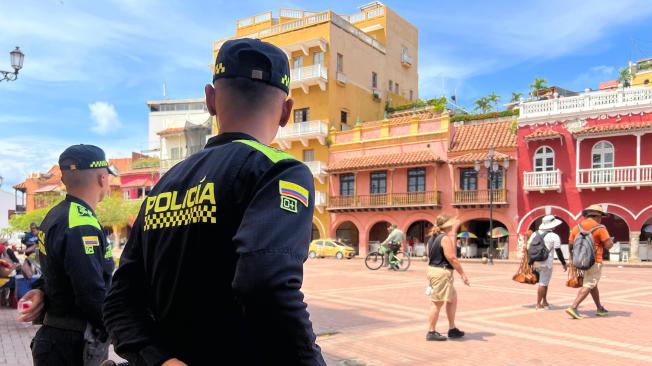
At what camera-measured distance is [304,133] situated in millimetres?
37375

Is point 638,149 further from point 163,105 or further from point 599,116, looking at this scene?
point 163,105

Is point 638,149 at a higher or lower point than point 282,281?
higher

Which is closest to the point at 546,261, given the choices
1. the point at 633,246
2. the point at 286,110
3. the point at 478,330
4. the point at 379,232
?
the point at 478,330

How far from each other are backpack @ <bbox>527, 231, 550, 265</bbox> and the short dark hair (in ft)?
30.5

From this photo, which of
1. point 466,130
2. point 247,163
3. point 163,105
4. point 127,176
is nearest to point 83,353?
point 247,163

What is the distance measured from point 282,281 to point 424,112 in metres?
36.3

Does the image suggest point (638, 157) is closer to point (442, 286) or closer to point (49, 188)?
point (442, 286)

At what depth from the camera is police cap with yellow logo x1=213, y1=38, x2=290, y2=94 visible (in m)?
1.55

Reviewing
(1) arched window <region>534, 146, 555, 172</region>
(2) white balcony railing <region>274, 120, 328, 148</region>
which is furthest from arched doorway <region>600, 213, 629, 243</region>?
(2) white balcony railing <region>274, 120, 328, 148</region>

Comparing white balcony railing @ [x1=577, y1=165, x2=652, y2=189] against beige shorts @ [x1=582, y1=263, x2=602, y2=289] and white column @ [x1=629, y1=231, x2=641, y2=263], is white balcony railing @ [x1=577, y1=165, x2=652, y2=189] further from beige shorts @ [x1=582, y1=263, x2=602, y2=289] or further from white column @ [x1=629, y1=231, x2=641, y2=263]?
beige shorts @ [x1=582, y1=263, x2=602, y2=289]

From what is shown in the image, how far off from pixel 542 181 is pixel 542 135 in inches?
96.8

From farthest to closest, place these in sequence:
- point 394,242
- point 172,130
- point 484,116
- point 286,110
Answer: point 172,130, point 484,116, point 394,242, point 286,110

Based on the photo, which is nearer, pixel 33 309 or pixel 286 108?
pixel 286 108

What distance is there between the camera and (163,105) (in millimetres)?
66750
